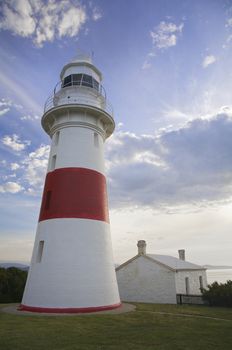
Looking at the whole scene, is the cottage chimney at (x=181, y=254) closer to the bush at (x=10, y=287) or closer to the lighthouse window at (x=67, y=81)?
the bush at (x=10, y=287)

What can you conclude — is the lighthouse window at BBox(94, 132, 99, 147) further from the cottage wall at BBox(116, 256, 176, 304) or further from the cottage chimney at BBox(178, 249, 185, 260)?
the cottage chimney at BBox(178, 249, 185, 260)

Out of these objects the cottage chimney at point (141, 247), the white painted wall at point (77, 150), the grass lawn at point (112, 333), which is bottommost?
the grass lawn at point (112, 333)

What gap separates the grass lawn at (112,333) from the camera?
276 inches

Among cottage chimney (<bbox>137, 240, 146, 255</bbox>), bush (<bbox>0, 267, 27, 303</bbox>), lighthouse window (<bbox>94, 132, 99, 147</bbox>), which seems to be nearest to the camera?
lighthouse window (<bbox>94, 132, 99, 147</bbox>)

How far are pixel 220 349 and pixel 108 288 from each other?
7110 mm

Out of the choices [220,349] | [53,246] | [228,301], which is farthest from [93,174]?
[228,301]

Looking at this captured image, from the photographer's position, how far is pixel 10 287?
1777 centimetres

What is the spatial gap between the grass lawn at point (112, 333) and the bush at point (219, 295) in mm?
5757

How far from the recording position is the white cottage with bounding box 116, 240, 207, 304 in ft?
61.5

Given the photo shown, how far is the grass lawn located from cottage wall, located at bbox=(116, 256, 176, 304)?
25.1 ft

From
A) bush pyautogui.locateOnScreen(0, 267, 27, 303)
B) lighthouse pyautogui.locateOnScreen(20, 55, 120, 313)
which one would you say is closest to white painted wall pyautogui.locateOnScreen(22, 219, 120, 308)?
lighthouse pyautogui.locateOnScreen(20, 55, 120, 313)

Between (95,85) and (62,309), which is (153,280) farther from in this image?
(95,85)

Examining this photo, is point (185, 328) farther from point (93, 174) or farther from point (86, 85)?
point (86, 85)

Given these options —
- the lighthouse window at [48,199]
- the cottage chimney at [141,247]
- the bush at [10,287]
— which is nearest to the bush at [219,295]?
the cottage chimney at [141,247]
